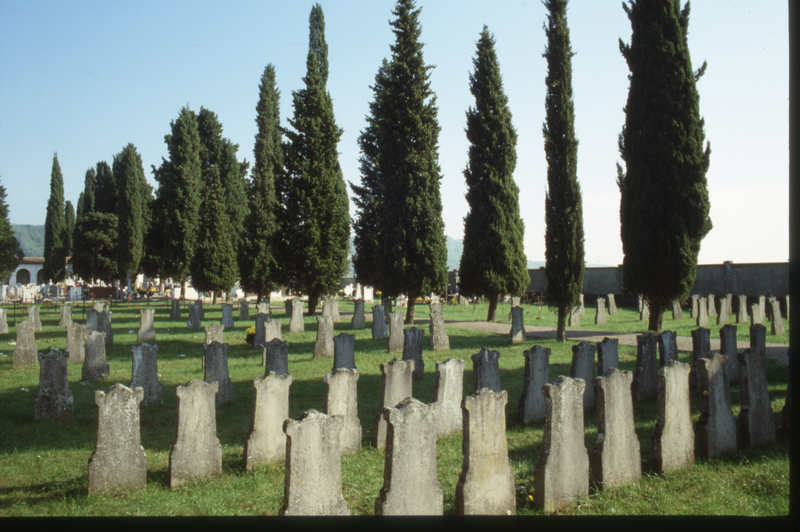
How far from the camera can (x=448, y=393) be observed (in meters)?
6.20

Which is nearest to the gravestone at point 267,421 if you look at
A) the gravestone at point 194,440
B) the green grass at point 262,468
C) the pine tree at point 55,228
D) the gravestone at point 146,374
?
the green grass at point 262,468

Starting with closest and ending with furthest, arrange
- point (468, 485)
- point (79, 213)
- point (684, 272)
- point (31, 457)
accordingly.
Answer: point (468, 485) < point (31, 457) < point (684, 272) < point (79, 213)

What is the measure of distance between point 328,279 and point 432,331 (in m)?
10.1

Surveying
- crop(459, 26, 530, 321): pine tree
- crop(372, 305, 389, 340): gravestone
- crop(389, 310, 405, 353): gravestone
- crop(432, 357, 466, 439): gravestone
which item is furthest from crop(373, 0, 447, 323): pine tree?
crop(432, 357, 466, 439): gravestone

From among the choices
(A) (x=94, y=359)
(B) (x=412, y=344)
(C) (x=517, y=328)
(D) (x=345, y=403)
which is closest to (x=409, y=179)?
(C) (x=517, y=328)

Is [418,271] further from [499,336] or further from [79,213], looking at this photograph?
[79,213]

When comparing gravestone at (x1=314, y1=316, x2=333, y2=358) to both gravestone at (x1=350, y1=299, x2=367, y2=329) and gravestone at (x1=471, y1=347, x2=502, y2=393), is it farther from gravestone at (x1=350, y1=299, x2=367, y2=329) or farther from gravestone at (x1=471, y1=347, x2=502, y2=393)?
gravestone at (x1=350, y1=299, x2=367, y2=329)

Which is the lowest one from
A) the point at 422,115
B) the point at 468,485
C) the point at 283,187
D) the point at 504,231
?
the point at 468,485

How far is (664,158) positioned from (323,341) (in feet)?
36.8

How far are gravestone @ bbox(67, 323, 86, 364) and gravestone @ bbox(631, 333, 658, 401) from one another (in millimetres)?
10866

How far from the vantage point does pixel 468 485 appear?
3773mm

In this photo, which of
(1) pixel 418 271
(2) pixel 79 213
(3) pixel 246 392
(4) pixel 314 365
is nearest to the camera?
(3) pixel 246 392

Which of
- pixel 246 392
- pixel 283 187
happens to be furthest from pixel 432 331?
pixel 283 187

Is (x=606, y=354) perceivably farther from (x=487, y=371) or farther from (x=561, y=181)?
(x=561, y=181)
